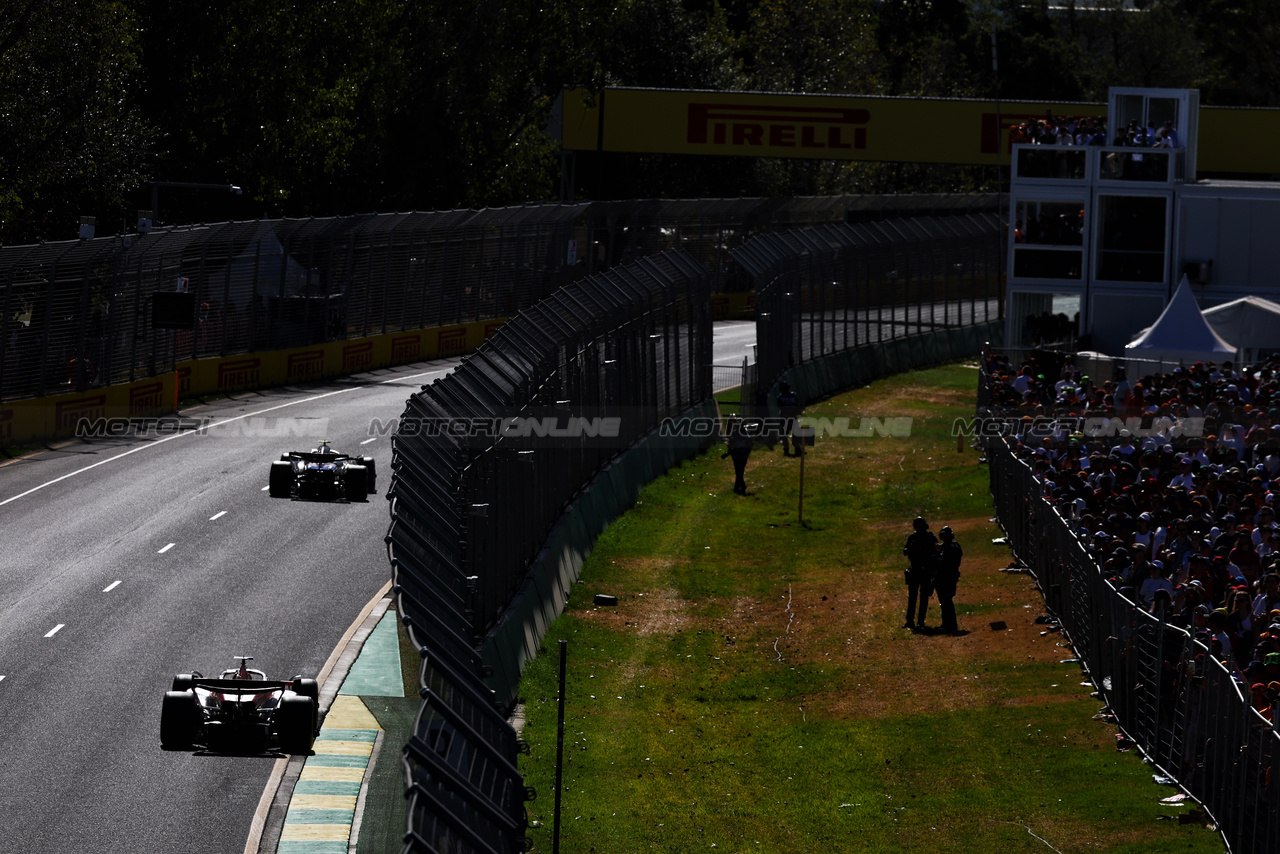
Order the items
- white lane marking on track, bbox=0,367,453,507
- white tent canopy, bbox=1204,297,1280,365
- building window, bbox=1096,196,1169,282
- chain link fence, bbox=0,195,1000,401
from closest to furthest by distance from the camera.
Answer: white lane marking on track, bbox=0,367,453,507 → chain link fence, bbox=0,195,1000,401 → white tent canopy, bbox=1204,297,1280,365 → building window, bbox=1096,196,1169,282

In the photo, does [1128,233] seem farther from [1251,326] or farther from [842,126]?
[842,126]

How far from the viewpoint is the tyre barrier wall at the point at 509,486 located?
8961 mm

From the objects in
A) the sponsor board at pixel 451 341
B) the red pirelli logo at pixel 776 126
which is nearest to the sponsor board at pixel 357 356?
the sponsor board at pixel 451 341

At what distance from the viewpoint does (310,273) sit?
38.4 metres

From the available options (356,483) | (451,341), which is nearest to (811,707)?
(356,483)

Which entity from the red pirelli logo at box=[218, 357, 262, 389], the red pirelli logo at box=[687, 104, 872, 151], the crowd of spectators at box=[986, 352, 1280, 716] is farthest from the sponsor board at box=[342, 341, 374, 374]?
the red pirelli logo at box=[687, 104, 872, 151]

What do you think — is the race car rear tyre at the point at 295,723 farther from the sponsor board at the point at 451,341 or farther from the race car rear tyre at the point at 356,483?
the sponsor board at the point at 451,341

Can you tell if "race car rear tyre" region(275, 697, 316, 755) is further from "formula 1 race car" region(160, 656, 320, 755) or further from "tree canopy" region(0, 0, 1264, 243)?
"tree canopy" region(0, 0, 1264, 243)

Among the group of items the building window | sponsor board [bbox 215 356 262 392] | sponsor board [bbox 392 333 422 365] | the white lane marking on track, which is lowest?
the white lane marking on track

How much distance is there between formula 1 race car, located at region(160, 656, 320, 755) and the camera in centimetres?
1316

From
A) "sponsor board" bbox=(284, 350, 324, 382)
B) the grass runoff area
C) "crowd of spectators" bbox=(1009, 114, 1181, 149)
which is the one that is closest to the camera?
the grass runoff area

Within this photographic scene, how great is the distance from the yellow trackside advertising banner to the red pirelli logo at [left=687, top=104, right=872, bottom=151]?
0.11 feet

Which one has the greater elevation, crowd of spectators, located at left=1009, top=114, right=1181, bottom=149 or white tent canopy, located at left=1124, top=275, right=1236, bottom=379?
crowd of spectators, located at left=1009, top=114, right=1181, bottom=149

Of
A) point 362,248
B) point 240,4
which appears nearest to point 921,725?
point 362,248
